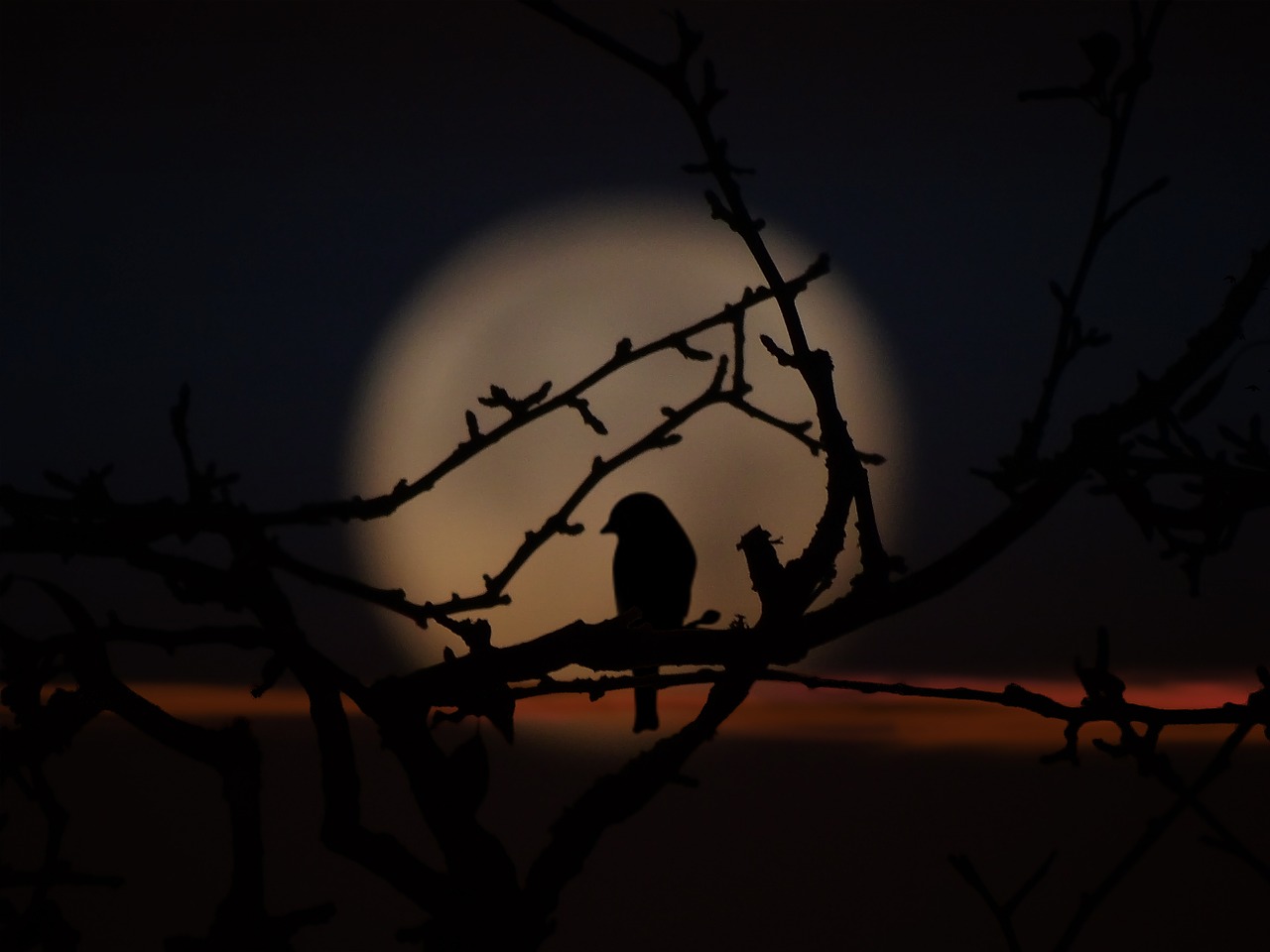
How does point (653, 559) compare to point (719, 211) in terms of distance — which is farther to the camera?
point (653, 559)

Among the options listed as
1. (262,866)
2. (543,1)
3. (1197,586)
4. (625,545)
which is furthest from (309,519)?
(625,545)

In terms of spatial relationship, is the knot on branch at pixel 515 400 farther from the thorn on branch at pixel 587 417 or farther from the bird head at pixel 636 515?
the bird head at pixel 636 515

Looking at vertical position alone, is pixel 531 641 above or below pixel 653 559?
below

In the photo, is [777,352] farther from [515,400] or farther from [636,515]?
[636,515]

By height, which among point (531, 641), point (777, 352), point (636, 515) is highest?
point (636, 515)

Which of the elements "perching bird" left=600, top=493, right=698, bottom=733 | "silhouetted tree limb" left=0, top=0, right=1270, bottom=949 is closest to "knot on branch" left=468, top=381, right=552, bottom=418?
"silhouetted tree limb" left=0, top=0, right=1270, bottom=949

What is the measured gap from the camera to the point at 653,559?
744 centimetres

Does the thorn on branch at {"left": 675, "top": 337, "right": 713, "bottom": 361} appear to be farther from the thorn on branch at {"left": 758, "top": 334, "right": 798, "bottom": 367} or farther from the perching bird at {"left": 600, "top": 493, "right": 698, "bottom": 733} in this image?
the perching bird at {"left": 600, "top": 493, "right": 698, "bottom": 733}

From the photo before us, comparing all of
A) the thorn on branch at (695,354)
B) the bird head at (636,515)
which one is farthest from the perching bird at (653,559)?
the thorn on branch at (695,354)

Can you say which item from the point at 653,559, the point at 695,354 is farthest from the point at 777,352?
the point at 653,559

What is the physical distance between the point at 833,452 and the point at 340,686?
36.7 inches

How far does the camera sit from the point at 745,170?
88.7 inches

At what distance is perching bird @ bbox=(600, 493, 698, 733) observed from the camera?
7.43 m

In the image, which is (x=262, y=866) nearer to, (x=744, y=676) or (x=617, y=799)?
(x=617, y=799)
